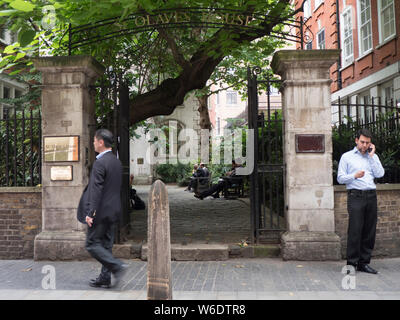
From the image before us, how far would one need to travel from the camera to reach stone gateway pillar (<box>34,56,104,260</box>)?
714cm

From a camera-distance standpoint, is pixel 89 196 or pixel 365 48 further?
pixel 365 48

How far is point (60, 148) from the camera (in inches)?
283

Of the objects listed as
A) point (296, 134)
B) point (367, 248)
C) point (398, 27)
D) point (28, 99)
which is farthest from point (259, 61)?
point (367, 248)

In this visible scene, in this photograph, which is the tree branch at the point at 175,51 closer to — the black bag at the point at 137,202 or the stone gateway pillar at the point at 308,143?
the stone gateway pillar at the point at 308,143

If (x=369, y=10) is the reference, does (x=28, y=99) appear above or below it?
below

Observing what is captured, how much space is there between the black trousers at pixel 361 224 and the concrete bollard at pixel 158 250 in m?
3.16

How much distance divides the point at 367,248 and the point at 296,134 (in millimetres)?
2166

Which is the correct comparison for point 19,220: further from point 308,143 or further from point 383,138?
point 383,138

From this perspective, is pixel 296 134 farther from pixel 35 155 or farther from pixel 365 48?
pixel 365 48

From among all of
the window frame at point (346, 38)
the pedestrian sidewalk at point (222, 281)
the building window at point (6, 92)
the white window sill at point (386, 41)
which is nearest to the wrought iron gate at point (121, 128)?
the pedestrian sidewalk at point (222, 281)

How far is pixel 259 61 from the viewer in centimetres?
2092

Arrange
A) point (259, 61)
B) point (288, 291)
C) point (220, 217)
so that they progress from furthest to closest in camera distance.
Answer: point (259, 61), point (220, 217), point (288, 291)

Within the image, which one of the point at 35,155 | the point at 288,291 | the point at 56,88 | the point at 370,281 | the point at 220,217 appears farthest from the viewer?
the point at 220,217

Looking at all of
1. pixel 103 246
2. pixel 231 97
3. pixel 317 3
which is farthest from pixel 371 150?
pixel 231 97
